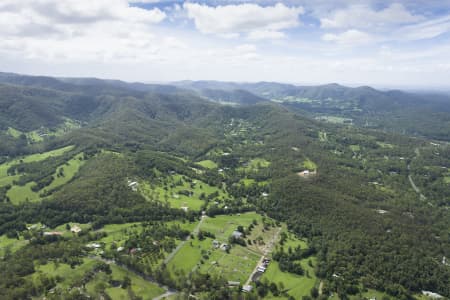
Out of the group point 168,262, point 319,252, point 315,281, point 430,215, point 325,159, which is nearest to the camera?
point 315,281

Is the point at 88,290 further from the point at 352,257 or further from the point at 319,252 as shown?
the point at 352,257

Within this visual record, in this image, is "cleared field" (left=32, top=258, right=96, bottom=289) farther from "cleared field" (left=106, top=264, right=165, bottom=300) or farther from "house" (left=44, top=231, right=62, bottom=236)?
"house" (left=44, top=231, right=62, bottom=236)

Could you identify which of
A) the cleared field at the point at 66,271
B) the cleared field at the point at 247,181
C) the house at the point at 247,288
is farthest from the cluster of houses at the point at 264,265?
the cleared field at the point at 247,181

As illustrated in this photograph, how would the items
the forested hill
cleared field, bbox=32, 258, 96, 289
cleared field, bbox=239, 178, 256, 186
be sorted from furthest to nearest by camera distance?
cleared field, bbox=239, 178, 256, 186 < the forested hill < cleared field, bbox=32, 258, 96, 289

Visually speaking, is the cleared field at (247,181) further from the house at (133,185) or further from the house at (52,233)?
the house at (52,233)

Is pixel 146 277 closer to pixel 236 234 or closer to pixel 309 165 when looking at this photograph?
pixel 236 234

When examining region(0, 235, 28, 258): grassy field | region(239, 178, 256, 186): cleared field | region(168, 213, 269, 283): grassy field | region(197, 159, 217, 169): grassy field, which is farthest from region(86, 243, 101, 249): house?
region(197, 159, 217, 169): grassy field

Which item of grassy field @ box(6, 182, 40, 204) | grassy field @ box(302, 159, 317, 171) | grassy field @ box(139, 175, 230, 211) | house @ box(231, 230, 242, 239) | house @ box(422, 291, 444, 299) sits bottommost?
house @ box(422, 291, 444, 299)

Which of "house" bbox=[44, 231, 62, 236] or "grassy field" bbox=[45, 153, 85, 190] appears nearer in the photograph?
"house" bbox=[44, 231, 62, 236]

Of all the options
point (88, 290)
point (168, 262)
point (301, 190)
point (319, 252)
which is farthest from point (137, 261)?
point (301, 190)

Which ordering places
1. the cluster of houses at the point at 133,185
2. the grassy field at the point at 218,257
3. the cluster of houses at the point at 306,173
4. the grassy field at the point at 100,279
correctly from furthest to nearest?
the cluster of houses at the point at 306,173
the cluster of houses at the point at 133,185
the grassy field at the point at 218,257
the grassy field at the point at 100,279

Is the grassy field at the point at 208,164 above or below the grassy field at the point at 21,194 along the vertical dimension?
above
